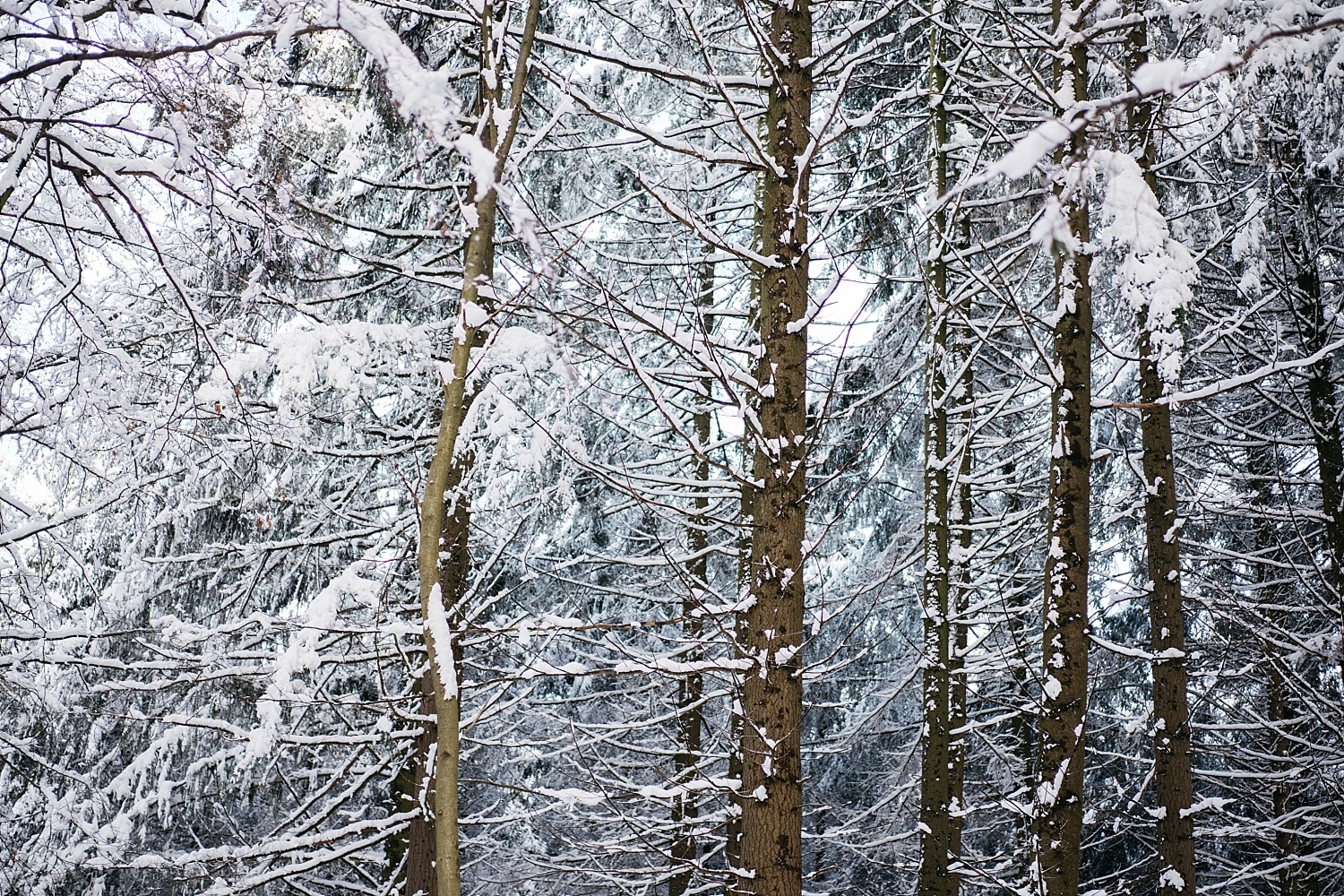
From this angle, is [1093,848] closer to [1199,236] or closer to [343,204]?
[1199,236]

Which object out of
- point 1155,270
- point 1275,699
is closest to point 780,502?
point 1155,270

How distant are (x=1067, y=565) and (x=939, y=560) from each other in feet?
10.5

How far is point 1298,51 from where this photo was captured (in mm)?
4594

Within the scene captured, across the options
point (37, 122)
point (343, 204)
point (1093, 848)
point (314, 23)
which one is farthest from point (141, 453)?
point (1093, 848)

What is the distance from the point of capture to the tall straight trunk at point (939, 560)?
778cm

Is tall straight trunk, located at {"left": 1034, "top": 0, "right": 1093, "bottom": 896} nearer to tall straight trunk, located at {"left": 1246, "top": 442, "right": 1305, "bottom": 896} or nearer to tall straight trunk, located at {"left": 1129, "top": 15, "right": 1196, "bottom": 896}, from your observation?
tall straight trunk, located at {"left": 1129, "top": 15, "right": 1196, "bottom": 896}

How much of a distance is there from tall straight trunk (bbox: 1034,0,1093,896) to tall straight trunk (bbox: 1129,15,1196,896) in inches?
40.3

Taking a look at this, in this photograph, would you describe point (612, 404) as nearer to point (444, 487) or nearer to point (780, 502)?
point (780, 502)

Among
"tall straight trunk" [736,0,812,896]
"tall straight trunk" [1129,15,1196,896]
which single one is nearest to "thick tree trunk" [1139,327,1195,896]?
"tall straight trunk" [1129,15,1196,896]

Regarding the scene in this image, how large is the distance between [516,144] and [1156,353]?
5.31m

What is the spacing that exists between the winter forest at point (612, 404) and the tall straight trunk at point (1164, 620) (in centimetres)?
4

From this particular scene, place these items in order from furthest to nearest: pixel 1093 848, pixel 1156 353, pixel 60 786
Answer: pixel 1093 848 < pixel 60 786 < pixel 1156 353

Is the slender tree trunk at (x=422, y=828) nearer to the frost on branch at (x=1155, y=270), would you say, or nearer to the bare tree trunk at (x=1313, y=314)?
the frost on branch at (x=1155, y=270)

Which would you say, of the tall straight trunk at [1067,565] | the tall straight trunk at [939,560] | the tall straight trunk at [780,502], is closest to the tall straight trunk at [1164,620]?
the tall straight trunk at [1067,565]
